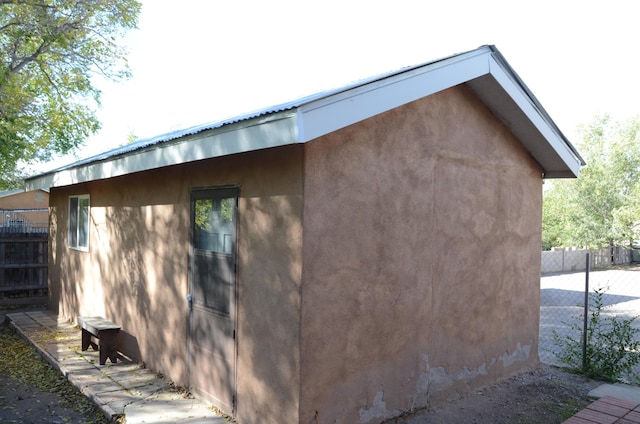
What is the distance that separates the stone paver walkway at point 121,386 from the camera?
4781mm

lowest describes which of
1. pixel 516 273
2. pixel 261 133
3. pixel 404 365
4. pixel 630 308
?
pixel 630 308

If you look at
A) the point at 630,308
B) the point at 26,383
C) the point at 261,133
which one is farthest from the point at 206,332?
the point at 630,308

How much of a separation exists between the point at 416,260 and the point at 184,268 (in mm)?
2694

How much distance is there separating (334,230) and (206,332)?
6.62ft

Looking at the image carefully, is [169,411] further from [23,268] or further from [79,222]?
[23,268]

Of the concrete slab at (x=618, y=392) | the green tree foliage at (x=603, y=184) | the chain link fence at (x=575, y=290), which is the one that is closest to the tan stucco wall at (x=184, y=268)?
the concrete slab at (x=618, y=392)

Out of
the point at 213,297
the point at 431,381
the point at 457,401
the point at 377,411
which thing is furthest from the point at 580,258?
the point at 213,297

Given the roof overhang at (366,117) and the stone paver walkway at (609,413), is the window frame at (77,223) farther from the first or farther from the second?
the stone paver walkway at (609,413)

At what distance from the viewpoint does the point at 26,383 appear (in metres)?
6.19

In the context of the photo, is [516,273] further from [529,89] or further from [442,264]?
[529,89]

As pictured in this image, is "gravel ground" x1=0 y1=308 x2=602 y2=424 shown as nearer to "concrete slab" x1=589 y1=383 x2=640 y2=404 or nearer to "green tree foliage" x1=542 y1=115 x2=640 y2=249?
"concrete slab" x1=589 y1=383 x2=640 y2=404

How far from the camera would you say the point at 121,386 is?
5711 mm

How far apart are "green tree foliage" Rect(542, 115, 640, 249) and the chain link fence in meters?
1.48

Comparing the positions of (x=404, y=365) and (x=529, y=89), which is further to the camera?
(x=529, y=89)
